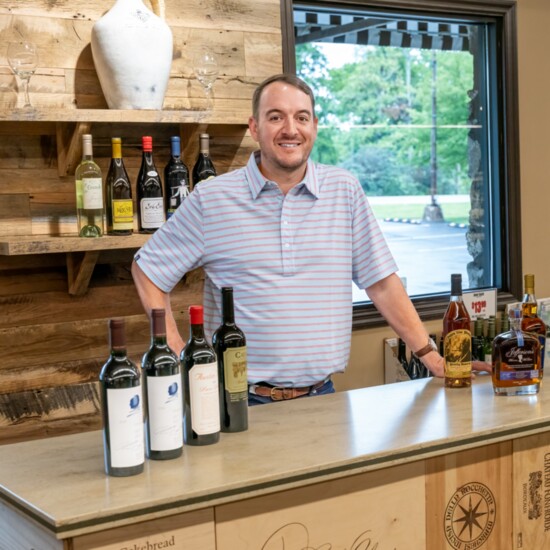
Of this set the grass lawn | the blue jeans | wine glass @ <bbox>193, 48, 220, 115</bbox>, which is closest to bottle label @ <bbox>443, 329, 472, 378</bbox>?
the blue jeans

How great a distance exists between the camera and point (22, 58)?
296cm

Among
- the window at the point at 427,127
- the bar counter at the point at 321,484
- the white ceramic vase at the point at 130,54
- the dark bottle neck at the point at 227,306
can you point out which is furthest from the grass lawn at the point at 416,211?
the dark bottle neck at the point at 227,306

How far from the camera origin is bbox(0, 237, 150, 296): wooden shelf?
2.94 m

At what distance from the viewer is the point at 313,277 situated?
106 inches

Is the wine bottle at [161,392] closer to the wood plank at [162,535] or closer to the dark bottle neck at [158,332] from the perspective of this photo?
the dark bottle neck at [158,332]

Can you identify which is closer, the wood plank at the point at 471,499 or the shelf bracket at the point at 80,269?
the wood plank at the point at 471,499

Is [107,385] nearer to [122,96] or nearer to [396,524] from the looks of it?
[396,524]

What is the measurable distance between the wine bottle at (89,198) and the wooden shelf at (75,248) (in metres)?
0.05

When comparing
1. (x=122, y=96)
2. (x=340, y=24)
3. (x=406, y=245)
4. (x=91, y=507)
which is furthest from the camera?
(x=406, y=245)

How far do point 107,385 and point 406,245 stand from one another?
9.16 ft

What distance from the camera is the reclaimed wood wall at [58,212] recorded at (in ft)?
10.3

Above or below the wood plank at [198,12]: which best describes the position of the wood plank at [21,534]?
below

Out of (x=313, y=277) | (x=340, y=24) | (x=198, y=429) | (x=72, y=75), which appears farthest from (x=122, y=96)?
(x=198, y=429)

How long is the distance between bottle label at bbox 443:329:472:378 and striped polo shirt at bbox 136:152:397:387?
383 millimetres
